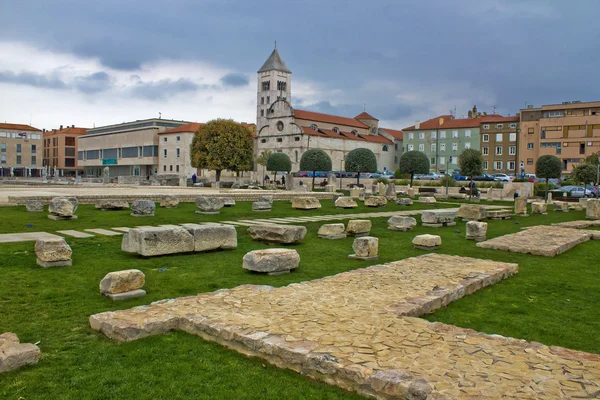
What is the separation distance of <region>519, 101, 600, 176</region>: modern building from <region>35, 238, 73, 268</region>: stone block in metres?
72.2

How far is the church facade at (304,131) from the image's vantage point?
7831 cm

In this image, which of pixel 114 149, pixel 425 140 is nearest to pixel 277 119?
pixel 425 140

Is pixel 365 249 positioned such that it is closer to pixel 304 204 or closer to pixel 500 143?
pixel 304 204

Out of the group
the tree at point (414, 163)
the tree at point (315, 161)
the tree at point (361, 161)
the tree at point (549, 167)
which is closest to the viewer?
the tree at point (549, 167)

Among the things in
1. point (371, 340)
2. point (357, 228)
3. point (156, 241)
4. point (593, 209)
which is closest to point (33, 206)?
point (156, 241)

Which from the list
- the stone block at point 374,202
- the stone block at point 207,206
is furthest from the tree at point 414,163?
the stone block at point 207,206

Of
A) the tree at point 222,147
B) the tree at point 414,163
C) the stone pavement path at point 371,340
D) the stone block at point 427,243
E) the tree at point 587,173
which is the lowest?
the stone pavement path at point 371,340

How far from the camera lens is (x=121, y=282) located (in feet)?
21.7

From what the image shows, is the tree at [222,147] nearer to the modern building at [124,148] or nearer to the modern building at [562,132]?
the modern building at [124,148]

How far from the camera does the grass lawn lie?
4074mm

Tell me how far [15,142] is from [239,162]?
216ft

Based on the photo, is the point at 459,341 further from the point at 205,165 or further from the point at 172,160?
the point at 172,160

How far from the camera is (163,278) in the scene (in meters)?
7.73

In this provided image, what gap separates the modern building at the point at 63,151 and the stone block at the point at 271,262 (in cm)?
10975
